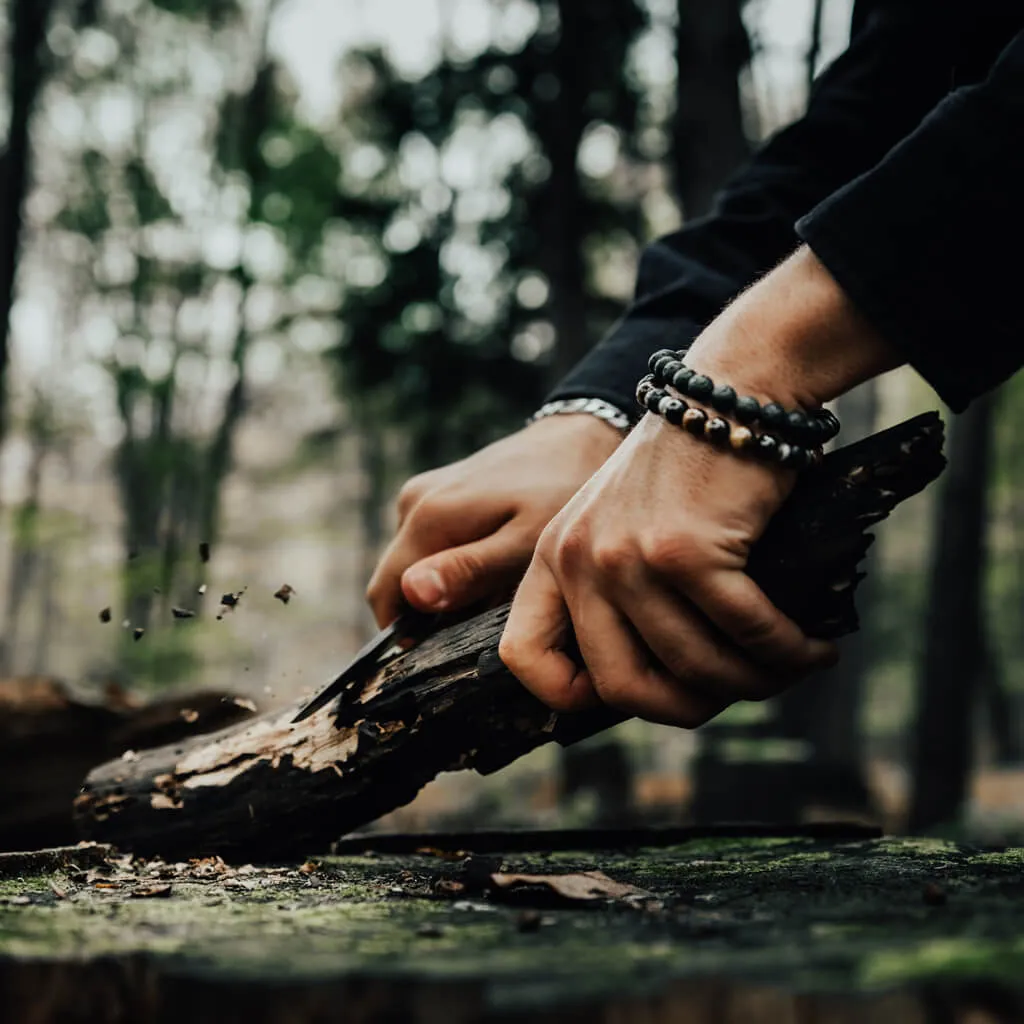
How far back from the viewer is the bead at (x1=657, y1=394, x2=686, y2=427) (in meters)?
1.24

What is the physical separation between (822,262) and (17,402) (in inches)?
748

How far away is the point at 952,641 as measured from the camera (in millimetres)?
8094

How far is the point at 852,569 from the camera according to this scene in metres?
1.29

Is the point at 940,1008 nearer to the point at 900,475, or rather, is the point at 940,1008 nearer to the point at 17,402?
the point at 900,475

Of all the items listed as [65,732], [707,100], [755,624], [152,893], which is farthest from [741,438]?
[707,100]

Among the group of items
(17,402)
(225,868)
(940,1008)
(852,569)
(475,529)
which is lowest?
(940,1008)

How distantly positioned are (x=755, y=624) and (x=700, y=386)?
0.31 metres

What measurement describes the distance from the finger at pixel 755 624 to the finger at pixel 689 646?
2 centimetres

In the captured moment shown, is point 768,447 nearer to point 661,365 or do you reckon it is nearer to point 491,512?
point 661,365

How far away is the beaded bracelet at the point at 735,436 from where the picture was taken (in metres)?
1.22

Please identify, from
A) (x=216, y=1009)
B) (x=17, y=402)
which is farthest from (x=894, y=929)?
(x=17, y=402)

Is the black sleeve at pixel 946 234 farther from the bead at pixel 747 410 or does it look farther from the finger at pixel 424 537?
the finger at pixel 424 537

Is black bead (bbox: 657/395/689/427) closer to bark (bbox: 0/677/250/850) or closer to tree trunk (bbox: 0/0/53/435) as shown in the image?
bark (bbox: 0/677/250/850)

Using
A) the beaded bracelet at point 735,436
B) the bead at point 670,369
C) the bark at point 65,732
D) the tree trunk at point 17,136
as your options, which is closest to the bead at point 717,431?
the beaded bracelet at point 735,436
